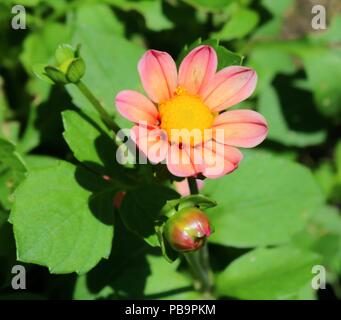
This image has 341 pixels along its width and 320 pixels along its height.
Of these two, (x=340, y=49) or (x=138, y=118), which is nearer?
(x=138, y=118)

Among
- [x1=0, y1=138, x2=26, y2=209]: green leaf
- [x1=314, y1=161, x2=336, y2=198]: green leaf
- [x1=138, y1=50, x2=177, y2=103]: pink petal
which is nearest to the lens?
[x1=138, y1=50, x2=177, y2=103]: pink petal

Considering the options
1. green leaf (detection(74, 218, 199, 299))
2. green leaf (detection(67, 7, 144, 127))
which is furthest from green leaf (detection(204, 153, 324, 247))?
green leaf (detection(67, 7, 144, 127))

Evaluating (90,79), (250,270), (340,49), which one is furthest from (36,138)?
(340,49)

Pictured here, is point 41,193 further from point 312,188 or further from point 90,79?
point 312,188

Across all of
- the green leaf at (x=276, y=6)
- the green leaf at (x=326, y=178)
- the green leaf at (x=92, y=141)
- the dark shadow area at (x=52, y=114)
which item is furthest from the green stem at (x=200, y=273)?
the green leaf at (x=276, y=6)

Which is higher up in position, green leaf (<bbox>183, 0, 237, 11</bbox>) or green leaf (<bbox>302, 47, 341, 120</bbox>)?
green leaf (<bbox>183, 0, 237, 11</bbox>)

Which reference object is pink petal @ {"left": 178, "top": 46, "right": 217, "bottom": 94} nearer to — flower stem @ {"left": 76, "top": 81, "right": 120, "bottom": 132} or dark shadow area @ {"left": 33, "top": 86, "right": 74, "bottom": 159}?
flower stem @ {"left": 76, "top": 81, "right": 120, "bottom": 132}
